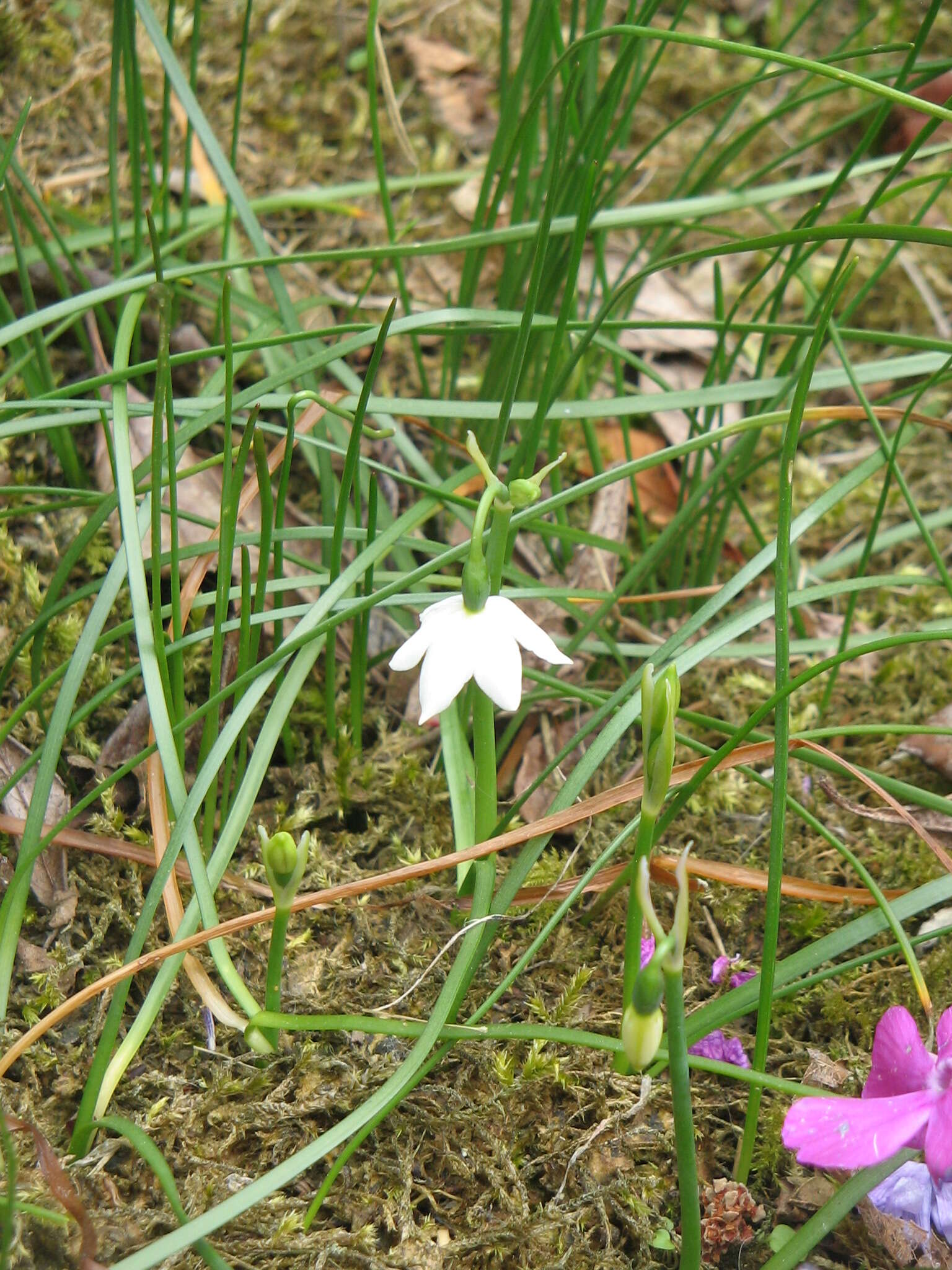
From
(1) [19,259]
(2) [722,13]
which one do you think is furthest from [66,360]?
(2) [722,13]

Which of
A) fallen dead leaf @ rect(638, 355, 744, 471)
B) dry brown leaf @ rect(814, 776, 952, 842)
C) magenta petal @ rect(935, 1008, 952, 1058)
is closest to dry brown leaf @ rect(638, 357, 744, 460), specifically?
fallen dead leaf @ rect(638, 355, 744, 471)

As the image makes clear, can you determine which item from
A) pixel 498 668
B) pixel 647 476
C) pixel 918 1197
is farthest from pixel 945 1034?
pixel 647 476

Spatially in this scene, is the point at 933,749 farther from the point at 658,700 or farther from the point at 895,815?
the point at 658,700

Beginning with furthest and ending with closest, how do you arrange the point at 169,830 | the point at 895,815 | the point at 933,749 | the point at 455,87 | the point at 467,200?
the point at 455,87, the point at 467,200, the point at 933,749, the point at 895,815, the point at 169,830

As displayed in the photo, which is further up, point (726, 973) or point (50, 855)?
point (50, 855)

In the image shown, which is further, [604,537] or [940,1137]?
[604,537]

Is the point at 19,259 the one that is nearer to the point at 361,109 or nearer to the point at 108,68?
the point at 108,68

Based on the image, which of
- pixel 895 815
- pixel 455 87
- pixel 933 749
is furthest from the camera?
pixel 455 87
